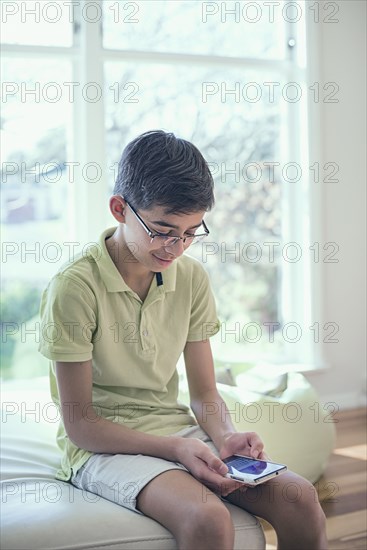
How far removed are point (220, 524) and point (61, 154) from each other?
2319 millimetres

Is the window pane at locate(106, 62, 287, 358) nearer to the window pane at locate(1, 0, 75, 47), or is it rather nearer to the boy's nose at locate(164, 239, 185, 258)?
the window pane at locate(1, 0, 75, 47)

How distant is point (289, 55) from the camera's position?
382 cm

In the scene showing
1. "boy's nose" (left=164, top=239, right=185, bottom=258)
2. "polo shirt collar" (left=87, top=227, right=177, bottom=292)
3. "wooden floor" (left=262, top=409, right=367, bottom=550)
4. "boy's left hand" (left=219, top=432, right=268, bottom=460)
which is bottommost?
"wooden floor" (left=262, top=409, right=367, bottom=550)

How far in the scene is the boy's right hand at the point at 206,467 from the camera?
62.9 inches

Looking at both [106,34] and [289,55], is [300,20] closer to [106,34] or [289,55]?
[289,55]

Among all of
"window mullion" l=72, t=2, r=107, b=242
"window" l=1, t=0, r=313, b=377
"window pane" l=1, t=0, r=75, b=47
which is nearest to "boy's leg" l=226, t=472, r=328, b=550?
"window" l=1, t=0, r=313, b=377

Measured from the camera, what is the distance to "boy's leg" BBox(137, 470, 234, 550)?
146 centimetres

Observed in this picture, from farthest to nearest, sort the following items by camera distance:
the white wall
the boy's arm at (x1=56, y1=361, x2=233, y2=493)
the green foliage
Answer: the white wall < the green foliage < the boy's arm at (x1=56, y1=361, x2=233, y2=493)

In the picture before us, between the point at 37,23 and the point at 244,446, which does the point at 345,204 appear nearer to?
the point at 37,23

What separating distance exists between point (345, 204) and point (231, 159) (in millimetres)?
683

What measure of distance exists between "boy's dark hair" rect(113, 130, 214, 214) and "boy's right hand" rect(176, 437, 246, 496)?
561 millimetres

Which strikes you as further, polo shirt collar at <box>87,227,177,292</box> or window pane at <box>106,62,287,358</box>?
window pane at <box>106,62,287,358</box>

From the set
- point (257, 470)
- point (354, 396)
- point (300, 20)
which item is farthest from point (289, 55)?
point (257, 470)

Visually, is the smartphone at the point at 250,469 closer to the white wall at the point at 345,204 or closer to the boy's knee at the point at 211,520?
the boy's knee at the point at 211,520
